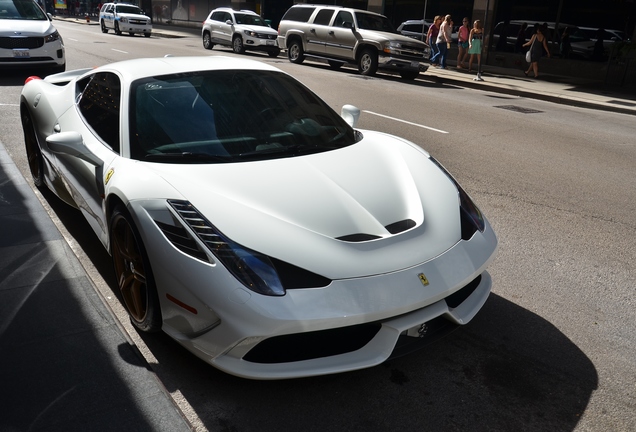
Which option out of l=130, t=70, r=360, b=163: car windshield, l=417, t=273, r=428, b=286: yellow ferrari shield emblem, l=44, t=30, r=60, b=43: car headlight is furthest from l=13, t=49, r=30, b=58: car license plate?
l=417, t=273, r=428, b=286: yellow ferrari shield emblem

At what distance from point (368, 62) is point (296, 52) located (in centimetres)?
369

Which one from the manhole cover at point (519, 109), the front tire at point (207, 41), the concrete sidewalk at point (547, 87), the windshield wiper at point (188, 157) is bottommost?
the concrete sidewalk at point (547, 87)

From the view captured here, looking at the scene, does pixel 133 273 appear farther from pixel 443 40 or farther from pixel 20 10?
pixel 443 40

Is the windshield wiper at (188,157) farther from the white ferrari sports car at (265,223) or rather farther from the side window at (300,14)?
the side window at (300,14)

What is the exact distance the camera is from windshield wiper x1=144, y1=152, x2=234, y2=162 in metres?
3.58

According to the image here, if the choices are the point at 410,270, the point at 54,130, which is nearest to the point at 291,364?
the point at 410,270

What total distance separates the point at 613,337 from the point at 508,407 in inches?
43.3

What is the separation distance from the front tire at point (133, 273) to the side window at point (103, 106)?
574 millimetres

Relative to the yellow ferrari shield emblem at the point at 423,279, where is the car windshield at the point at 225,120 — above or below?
above

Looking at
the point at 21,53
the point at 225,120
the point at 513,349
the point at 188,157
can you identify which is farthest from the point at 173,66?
the point at 21,53

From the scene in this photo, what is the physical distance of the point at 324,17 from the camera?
2016cm

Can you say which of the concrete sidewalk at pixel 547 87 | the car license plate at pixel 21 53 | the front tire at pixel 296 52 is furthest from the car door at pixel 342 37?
the car license plate at pixel 21 53

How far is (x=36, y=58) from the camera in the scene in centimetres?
1317

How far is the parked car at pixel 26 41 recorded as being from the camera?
507 inches
